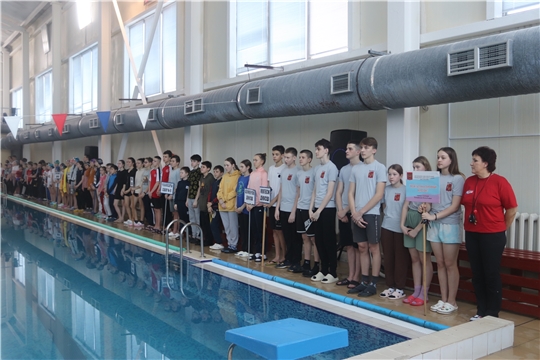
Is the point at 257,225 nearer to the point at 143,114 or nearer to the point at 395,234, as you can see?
the point at 395,234

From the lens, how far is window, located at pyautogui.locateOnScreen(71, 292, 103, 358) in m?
4.10

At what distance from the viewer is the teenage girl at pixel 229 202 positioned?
25.2 feet

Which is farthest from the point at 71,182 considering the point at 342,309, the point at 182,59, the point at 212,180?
the point at 342,309

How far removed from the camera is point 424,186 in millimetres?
4578

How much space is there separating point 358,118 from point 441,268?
2879mm

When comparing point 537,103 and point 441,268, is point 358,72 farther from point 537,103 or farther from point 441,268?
point 441,268

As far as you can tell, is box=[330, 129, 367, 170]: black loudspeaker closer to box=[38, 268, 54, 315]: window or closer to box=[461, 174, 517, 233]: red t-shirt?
box=[461, 174, 517, 233]: red t-shirt

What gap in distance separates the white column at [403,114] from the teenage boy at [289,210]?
1259 millimetres

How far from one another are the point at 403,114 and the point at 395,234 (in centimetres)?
160

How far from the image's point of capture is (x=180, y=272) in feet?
22.1

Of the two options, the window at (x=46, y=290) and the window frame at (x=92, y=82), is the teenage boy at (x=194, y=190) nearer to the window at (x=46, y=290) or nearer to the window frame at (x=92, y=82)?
the window at (x=46, y=290)

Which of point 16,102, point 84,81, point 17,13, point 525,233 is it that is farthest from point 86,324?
point 16,102

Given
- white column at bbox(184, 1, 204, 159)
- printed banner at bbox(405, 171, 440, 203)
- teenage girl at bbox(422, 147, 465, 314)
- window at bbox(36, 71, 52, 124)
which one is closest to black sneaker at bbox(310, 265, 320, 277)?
teenage girl at bbox(422, 147, 465, 314)

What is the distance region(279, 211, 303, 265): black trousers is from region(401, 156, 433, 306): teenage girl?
5.94 ft
